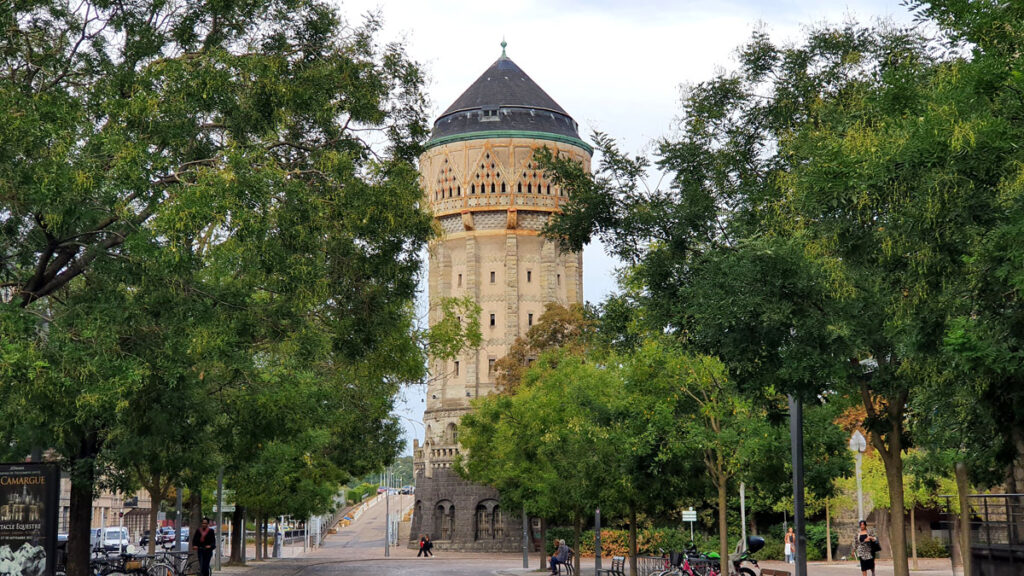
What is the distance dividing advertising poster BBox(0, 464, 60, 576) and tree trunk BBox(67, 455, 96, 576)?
6.84m

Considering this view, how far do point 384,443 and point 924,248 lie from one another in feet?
156

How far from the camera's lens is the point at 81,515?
81.0 feet

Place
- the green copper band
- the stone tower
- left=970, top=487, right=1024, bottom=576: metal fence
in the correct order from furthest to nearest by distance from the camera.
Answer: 1. the green copper band
2. the stone tower
3. left=970, top=487, right=1024, bottom=576: metal fence

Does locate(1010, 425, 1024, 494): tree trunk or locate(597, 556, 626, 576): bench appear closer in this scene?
locate(1010, 425, 1024, 494): tree trunk

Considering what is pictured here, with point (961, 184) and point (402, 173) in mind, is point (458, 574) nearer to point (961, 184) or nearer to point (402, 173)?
point (402, 173)

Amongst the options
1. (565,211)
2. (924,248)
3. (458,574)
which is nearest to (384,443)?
(458,574)

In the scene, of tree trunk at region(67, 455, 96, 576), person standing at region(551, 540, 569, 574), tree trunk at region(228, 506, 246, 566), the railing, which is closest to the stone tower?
tree trunk at region(228, 506, 246, 566)

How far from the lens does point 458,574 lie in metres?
43.5

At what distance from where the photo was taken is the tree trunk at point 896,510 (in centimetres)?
1816

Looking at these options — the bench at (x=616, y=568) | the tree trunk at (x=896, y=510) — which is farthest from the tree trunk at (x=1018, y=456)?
the bench at (x=616, y=568)

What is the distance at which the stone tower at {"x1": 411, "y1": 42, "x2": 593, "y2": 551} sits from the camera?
88750 millimetres

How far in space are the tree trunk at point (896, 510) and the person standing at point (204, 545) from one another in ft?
57.6

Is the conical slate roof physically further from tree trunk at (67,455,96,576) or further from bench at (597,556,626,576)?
tree trunk at (67,455,96,576)

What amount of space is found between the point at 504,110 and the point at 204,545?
6354cm
